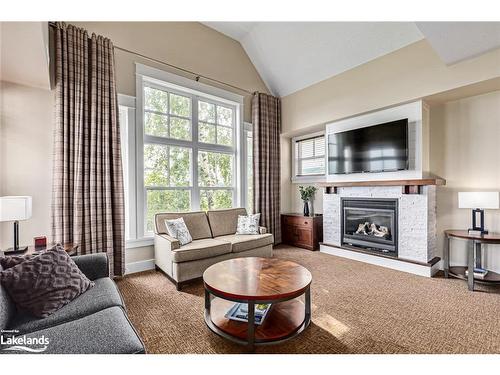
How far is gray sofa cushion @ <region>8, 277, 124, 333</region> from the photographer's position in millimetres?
1418

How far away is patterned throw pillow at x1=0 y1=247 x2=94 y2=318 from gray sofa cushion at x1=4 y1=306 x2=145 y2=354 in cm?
29

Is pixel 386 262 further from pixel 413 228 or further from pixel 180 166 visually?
pixel 180 166

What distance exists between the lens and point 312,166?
17.0 feet

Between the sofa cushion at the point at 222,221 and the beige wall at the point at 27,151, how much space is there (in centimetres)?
206

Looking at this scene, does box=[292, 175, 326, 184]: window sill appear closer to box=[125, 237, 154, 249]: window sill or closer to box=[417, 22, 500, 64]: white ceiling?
box=[417, 22, 500, 64]: white ceiling

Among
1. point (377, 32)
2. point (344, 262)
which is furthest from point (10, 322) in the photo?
point (377, 32)

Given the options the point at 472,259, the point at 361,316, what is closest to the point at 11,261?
the point at 361,316

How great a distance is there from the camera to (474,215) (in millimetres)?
3115

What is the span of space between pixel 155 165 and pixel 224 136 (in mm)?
1435

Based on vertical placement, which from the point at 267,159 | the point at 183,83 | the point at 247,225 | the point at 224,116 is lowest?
the point at 247,225

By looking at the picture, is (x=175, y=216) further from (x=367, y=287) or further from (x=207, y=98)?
(x=367, y=287)

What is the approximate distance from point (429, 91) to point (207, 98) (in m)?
3.31

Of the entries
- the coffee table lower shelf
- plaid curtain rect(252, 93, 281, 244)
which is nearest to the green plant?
plaid curtain rect(252, 93, 281, 244)
